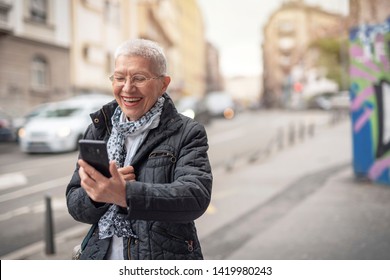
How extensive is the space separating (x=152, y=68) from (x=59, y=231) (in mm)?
3426

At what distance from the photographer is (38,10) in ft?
11.5

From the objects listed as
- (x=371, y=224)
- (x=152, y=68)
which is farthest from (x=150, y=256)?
(x=371, y=224)

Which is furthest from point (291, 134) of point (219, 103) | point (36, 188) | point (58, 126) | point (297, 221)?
point (36, 188)

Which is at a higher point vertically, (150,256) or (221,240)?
(150,256)

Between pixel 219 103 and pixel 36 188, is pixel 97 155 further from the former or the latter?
pixel 219 103

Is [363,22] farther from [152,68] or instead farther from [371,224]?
[152,68]

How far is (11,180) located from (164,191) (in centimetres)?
250

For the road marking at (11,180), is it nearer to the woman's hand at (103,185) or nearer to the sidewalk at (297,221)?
the sidewalk at (297,221)

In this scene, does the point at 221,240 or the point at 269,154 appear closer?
the point at 221,240

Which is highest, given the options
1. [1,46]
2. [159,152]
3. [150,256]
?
[1,46]

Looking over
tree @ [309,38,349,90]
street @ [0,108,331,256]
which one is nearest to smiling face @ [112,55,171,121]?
street @ [0,108,331,256]

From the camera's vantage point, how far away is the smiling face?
Result: 1659mm

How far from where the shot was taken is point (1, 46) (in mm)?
3441

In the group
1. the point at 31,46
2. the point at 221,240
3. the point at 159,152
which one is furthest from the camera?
the point at 221,240
